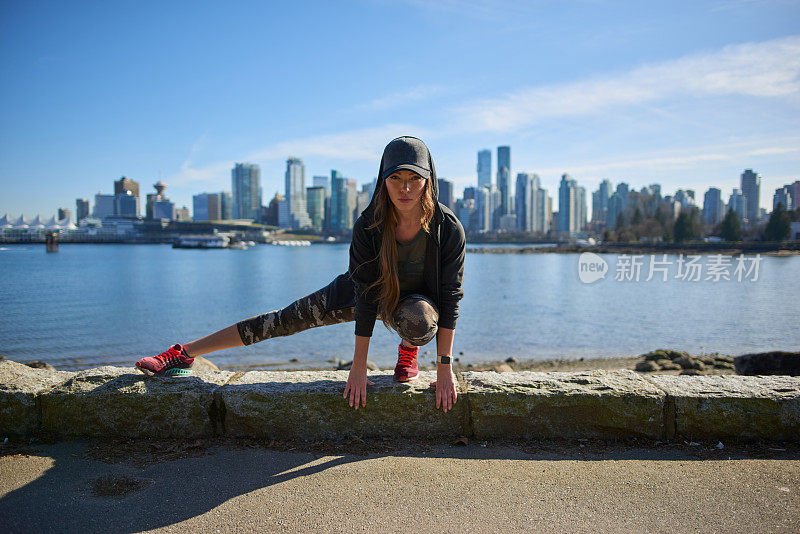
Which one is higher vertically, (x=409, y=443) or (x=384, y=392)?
(x=384, y=392)

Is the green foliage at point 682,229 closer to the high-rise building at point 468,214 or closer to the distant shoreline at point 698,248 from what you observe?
the distant shoreline at point 698,248

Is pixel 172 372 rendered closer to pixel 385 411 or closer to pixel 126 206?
pixel 385 411

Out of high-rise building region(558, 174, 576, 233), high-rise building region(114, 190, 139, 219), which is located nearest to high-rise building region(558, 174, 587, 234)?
high-rise building region(558, 174, 576, 233)

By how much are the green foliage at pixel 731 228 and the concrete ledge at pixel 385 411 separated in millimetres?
83795

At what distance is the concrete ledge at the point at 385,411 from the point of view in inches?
116

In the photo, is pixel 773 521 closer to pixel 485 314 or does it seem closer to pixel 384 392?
pixel 384 392

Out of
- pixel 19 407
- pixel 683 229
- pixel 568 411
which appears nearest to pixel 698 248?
pixel 683 229

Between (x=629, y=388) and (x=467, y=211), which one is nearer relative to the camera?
(x=629, y=388)

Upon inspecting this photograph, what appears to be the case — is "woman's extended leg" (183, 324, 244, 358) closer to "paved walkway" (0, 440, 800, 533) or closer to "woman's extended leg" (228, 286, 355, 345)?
"woman's extended leg" (228, 286, 355, 345)

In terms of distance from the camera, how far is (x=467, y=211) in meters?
169

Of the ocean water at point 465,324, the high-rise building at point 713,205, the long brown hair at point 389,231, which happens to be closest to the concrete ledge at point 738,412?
the long brown hair at point 389,231

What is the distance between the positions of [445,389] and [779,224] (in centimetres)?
5876

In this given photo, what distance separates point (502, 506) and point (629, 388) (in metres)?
1.28

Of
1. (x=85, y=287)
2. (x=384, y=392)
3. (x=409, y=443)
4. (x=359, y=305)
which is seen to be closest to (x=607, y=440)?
(x=409, y=443)
